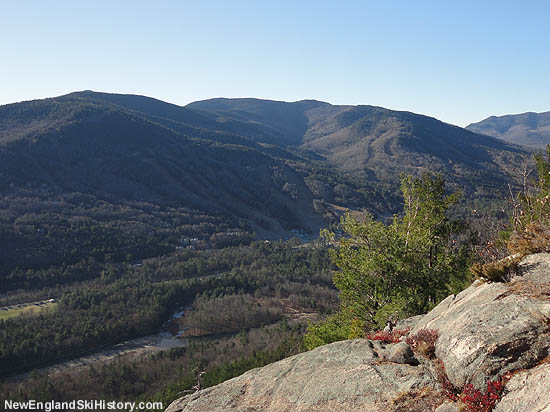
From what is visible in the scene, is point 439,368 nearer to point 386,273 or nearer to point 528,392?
point 528,392

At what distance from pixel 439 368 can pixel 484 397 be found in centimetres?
179

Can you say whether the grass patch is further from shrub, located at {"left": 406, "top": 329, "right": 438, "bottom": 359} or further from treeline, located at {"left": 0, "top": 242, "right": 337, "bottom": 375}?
shrub, located at {"left": 406, "top": 329, "right": 438, "bottom": 359}

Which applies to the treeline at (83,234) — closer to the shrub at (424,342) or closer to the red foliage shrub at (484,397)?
the shrub at (424,342)

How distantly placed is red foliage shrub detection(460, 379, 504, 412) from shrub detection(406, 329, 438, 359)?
2233 millimetres

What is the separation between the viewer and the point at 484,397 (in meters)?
8.52

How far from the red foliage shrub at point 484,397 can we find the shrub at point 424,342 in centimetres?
223

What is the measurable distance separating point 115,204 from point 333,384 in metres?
189

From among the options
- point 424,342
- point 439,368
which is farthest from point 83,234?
point 439,368

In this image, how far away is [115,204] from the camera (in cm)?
18250

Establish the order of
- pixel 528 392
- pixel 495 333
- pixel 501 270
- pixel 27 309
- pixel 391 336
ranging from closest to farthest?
1. pixel 528 392
2. pixel 495 333
3. pixel 501 270
4. pixel 391 336
5. pixel 27 309

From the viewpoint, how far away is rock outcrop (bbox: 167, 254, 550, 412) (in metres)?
8.83

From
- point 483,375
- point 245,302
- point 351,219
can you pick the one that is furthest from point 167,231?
point 483,375

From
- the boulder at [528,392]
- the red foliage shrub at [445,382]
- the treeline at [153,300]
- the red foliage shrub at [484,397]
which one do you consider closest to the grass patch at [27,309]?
the treeline at [153,300]

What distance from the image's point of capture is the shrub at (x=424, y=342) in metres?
11.2
